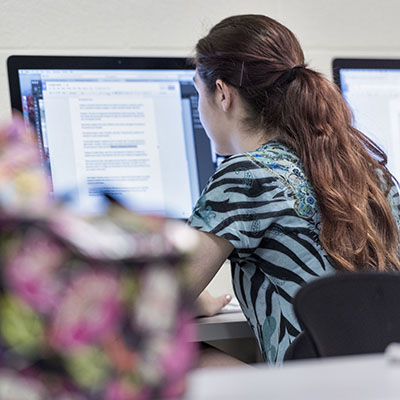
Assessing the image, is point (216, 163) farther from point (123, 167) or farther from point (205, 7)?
point (205, 7)

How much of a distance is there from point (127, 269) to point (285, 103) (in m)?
1.06

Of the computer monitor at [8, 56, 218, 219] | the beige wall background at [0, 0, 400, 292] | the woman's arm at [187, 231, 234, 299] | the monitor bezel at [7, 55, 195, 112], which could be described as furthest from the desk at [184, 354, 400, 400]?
the beige wall background at [0, 0, 400, 292]

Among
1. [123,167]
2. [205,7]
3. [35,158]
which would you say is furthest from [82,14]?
[35,158]

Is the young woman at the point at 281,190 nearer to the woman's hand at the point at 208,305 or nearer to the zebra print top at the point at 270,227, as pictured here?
the zebra print top at the point at 270,227

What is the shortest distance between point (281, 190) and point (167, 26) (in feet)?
2.98

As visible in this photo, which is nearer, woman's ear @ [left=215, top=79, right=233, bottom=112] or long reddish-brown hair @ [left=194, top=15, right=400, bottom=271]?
long reddish-brown hair @ [left=194, top=15, right=400, bottom=271]

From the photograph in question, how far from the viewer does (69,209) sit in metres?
0.42

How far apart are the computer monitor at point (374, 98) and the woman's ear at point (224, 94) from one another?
0.50 m

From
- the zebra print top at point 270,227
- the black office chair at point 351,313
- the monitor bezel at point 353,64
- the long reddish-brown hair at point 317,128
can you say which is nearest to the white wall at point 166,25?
the monitor bezel at point 353,64

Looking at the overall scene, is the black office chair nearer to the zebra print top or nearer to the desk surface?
the zebra print top

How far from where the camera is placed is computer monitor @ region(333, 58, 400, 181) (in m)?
1.92

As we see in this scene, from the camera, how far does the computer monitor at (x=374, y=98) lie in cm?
192

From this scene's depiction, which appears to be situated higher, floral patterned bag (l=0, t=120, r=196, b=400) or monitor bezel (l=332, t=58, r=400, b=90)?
monitor bezel (l=332, t=58, r=400, b=90)

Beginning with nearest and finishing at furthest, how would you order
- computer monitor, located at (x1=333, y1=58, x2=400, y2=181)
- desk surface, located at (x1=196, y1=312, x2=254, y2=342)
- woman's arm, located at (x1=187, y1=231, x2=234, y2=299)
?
woman's arm, located at (x1=187, y1=231, x2=234, y2=299) < desk surface, located at (x1=196, y1=312, x2=254, y2=342) < computer monitor, located at (x1=333, y1=58, x2=400, y2=181)
